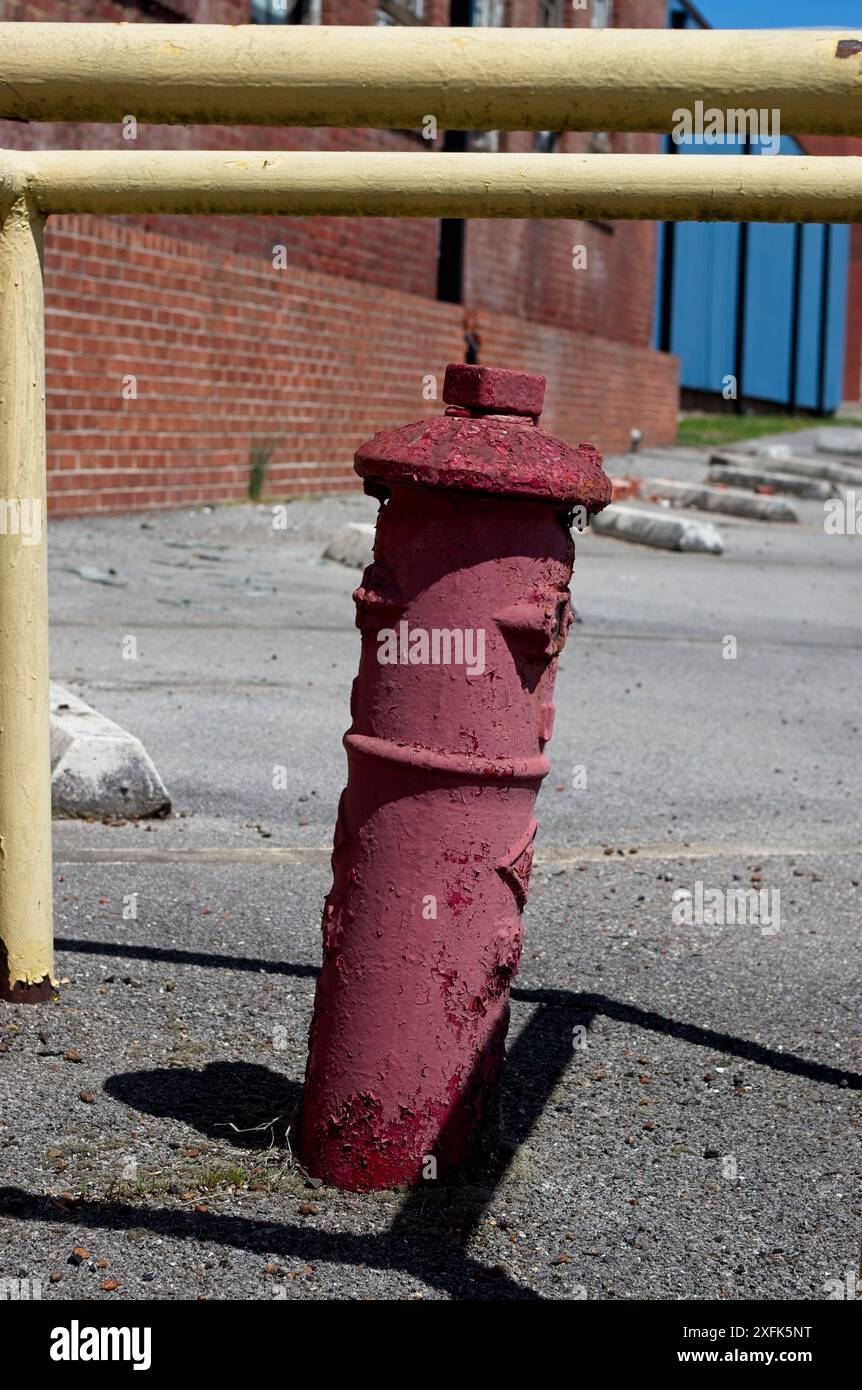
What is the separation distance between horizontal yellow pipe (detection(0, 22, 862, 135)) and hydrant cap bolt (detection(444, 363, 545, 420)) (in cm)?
35

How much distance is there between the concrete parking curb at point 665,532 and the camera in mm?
11836

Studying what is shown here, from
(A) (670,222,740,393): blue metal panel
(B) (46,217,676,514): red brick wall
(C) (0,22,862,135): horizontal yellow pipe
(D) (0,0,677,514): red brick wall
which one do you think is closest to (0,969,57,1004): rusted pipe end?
(C) (0,22,862,135): horizontal yellow pipe

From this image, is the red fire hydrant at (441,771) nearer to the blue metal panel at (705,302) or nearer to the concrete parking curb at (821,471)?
the concrete parking curb at (821,471)

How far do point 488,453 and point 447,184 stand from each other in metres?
0.61

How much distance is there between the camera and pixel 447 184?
7.57ft

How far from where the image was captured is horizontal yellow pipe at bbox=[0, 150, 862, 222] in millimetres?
2252

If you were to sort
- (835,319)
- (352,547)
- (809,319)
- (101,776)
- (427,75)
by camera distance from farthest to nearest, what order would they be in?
(835,319) < (809,319) < (352,547) < (101,776) < (427,75)

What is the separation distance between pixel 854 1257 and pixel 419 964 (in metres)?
0.70

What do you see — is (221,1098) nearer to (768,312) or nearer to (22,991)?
(22,991)

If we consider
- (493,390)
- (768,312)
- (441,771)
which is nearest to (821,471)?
(768,312)

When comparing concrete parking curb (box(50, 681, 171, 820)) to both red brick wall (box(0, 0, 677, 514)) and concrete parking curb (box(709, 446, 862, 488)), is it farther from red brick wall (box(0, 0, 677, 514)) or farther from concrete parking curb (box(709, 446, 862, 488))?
concrete parking curb (box(709, 446, 862, 488))

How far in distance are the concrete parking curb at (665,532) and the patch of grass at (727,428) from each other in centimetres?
1244

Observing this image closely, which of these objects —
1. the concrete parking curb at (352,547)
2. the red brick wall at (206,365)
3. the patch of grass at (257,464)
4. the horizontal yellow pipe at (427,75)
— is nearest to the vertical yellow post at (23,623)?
the horizontal yellow pipe at (427,75)

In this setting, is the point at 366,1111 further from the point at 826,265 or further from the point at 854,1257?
the point at 826,265
